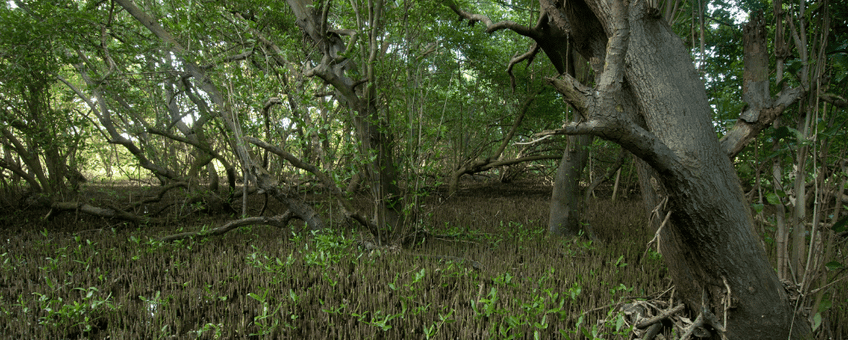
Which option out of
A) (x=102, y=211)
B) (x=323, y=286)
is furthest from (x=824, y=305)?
(x=102, y=211)

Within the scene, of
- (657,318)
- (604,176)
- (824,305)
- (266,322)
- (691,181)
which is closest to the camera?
(691,181)

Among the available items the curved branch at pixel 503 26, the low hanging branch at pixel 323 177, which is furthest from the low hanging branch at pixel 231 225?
the curved branch at pixel 503 26

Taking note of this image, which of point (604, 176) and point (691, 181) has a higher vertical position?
point (604, 176)

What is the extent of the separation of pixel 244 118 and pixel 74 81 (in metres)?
10.8

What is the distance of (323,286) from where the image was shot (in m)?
2.71

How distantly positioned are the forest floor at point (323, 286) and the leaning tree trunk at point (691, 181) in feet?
1.16

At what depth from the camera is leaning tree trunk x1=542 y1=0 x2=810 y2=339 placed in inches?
61.9

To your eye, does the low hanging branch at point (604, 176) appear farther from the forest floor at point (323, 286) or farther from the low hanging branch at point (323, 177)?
the low hanging branch at point (323, 177)

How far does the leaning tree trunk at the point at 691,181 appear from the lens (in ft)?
5.16

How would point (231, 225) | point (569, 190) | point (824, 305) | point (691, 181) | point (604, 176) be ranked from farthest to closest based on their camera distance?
point (604, 176)
point (569, 190)
point (231, 225)
point (824, 305)
point (691, 181)

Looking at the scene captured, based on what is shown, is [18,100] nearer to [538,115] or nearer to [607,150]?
[538,115]

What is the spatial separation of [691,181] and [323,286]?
213cm

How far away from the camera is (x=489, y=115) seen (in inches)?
313

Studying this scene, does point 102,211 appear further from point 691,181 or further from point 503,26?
point 691,181
